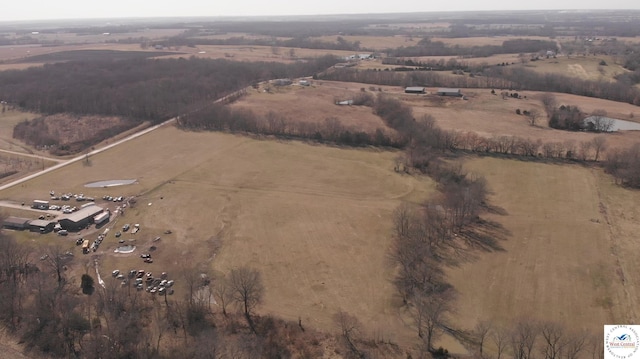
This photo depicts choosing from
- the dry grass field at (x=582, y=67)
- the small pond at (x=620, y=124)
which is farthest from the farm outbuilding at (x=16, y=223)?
the dry grass field at (x=582, y=67)

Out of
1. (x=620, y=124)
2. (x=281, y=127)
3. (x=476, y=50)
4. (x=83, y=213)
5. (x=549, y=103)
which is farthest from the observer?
(x=476, y=50)

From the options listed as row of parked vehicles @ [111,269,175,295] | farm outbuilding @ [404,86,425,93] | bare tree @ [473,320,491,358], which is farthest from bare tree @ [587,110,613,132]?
row of parked vehicles @ [111,269,175,295]

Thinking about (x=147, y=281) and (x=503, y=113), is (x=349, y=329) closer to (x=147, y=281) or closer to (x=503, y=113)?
(x=147, y=281)

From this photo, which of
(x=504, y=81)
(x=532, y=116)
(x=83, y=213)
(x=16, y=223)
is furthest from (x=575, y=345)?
(x=504, y=81)

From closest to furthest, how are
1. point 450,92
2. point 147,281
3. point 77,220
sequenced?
point 147,281 → point 77,220 → point 450,92

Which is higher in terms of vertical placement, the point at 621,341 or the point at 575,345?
the point at 621,341

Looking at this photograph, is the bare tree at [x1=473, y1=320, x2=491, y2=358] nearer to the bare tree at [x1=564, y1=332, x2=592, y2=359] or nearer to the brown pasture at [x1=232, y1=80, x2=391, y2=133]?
the bare tree at [x1=564, y1=332, x2=592, y2=359]

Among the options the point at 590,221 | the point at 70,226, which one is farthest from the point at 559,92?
the point at 70,226

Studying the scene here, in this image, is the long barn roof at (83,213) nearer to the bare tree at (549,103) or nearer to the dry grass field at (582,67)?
the bare tree at (549,103)
